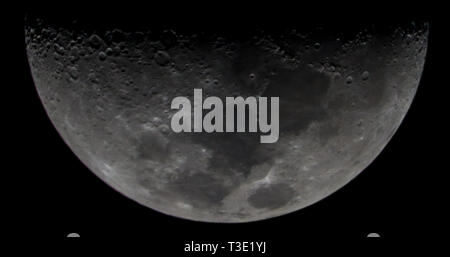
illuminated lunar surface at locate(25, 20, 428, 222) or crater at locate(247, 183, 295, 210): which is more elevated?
illuminated lunar surface at locate(25, 20, 428, 222)

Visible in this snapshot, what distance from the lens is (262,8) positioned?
2.00 m

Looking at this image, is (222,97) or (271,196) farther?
(271,196)

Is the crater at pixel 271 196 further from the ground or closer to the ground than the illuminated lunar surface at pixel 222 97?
closer to the ground

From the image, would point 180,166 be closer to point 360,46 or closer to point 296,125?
point 296,125

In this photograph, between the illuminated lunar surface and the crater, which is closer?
the illuminated lunar surface

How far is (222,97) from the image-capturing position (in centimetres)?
210

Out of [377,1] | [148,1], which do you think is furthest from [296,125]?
[148,1]

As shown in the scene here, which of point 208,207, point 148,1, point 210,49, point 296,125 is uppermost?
point 148,1

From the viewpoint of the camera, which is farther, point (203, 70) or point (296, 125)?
point (296, 125)

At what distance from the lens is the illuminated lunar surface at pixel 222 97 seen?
2062 millimetres

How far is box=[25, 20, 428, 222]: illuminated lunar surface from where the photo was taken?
6.77ft

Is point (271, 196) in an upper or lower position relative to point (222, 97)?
lower

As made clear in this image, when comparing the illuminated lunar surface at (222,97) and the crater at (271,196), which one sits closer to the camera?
the illuminated lunar surface at (222,97)

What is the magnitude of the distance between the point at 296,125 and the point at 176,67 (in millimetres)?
482
